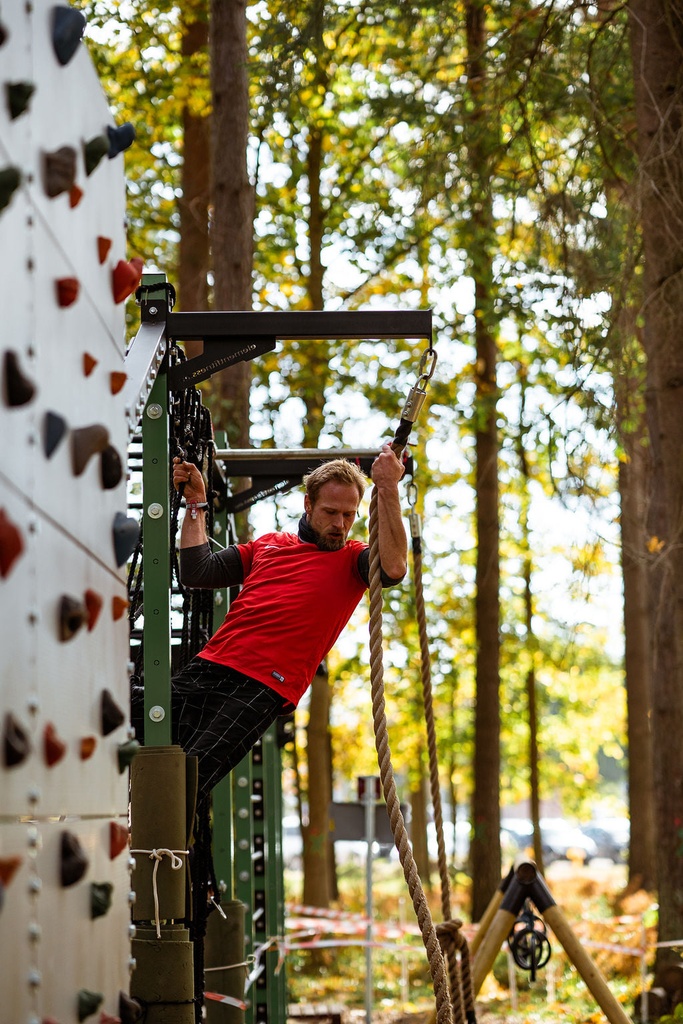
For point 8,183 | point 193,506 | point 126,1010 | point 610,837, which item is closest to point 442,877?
point 193,506

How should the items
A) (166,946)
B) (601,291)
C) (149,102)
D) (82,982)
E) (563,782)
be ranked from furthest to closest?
(563,782) → (149,102) → (601,291) → (166,946) → (82,982)

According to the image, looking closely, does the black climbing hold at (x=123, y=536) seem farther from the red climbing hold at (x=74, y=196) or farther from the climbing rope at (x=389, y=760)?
the climbing rope at (x=389, y=760)

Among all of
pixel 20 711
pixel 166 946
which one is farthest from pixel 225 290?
pixel 20 711

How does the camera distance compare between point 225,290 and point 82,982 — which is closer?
point 82,982

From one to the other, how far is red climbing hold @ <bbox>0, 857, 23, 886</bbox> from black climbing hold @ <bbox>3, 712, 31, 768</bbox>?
12 centimetres

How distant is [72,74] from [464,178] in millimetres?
Result: 6970

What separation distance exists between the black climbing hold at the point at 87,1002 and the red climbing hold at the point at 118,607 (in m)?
0.70

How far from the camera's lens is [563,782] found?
31.2 metres

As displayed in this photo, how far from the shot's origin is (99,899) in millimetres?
2176

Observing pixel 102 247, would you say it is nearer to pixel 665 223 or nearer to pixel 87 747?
pixel 87 747

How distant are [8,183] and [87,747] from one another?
3.21 feet

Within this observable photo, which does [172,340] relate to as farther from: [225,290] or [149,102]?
[149,102]

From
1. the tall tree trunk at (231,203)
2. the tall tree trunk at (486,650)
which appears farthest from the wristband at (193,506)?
the tall tree trunk at (486,650)

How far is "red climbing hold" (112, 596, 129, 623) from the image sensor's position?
246 cm
